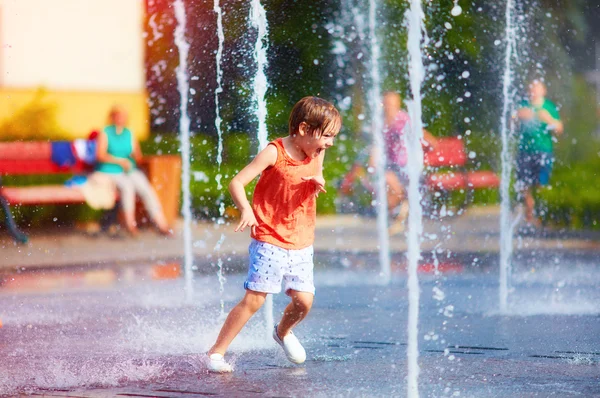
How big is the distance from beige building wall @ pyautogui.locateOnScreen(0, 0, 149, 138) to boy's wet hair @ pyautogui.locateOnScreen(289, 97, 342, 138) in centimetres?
1403

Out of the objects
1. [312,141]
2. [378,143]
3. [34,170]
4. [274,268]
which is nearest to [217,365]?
[274,268]

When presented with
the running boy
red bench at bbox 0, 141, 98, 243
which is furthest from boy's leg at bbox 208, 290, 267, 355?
red bench at bbox 0, 141, 98, 243

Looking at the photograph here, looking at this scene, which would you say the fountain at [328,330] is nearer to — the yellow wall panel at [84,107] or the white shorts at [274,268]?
the white shorts at [274,268]

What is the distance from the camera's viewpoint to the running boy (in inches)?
176

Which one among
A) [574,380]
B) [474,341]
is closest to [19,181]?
[474,341]

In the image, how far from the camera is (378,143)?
569 inches

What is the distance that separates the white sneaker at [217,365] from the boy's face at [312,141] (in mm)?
973

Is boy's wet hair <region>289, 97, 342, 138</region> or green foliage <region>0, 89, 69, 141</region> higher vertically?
boy's wet hair <region>289, 97, 342, 138</region>

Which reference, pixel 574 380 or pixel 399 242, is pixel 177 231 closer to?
pixel 399 242

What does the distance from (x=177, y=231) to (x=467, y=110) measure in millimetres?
9622

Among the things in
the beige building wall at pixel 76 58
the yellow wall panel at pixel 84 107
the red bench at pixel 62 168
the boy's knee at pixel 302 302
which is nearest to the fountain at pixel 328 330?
the boy's knee at pixel 302 302

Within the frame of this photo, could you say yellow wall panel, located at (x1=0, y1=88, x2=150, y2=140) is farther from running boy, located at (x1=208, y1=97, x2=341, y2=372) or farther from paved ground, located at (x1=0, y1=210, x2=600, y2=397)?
running boy, located at (x1=208, y1=97, x2=341, y2=372)

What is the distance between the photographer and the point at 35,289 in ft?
25.4

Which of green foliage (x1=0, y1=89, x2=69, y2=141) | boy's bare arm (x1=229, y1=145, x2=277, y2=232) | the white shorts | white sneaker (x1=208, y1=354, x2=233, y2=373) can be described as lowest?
white sneaker (x1=208, y1=354, x2=233, y2=373)
